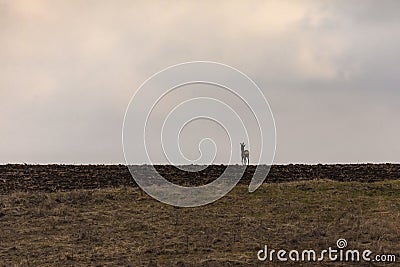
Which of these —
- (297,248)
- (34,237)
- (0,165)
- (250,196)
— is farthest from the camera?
(0,165)

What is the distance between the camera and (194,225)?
3103cm

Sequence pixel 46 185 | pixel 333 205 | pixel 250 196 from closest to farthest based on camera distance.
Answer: pixel 333 205 → pixel 250 196 → pixel 46 185

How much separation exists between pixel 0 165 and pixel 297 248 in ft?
80.6

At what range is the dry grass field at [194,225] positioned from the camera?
26844 mm

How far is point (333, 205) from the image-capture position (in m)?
33.3

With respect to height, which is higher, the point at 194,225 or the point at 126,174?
the point at 126,174

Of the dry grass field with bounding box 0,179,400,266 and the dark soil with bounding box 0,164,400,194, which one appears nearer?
the dry grass field with bounding box 0,179,400,266

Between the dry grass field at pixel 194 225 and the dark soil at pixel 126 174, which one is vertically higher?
the dark soil at pixel 126 174

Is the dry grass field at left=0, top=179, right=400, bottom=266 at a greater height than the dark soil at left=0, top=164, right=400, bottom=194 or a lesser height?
lesser

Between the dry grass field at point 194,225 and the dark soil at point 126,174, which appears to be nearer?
the dry grass field at point 194,225

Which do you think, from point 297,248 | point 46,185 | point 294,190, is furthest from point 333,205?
point 46,185

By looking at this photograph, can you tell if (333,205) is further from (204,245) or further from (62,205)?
(62,205)

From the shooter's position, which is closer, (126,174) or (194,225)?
(194,225)

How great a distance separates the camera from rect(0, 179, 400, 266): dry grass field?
88.1ft
